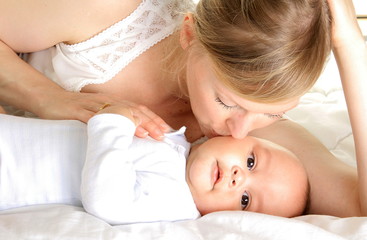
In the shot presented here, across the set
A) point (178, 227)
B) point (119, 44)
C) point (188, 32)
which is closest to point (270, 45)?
point (188, 32)

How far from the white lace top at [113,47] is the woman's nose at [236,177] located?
1.61 ft

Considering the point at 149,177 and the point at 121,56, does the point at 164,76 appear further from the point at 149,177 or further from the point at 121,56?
the point at 149,177

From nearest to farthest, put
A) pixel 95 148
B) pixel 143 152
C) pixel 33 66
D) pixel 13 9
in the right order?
1. pixel 95 148
2. pixel 143 152
3. pixel 13 9
4. pixel 33 66

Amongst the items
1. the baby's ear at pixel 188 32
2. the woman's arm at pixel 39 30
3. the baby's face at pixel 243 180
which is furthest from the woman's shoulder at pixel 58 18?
the baby's face at pixel 243 180

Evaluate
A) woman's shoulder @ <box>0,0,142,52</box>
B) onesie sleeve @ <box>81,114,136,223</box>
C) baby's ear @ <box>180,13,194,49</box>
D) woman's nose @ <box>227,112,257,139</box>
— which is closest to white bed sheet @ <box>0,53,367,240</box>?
onesie sleeve @ <box>81,114,136,223</box>

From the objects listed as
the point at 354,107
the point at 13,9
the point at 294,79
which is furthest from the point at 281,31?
the point at 13,9

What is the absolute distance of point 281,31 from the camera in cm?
116

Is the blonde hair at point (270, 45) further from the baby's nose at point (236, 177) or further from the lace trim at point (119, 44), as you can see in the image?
the lace trim at point (119, 44)

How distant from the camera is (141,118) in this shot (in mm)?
1358

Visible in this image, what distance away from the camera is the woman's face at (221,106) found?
1258 mm

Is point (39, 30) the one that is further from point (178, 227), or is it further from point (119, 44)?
point (178, 227)

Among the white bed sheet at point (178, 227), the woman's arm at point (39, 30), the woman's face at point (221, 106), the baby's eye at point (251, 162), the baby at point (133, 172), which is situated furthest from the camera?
the woman's arm at point (39, 30)

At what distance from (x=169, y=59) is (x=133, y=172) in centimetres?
52

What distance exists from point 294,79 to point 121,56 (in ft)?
1.93
